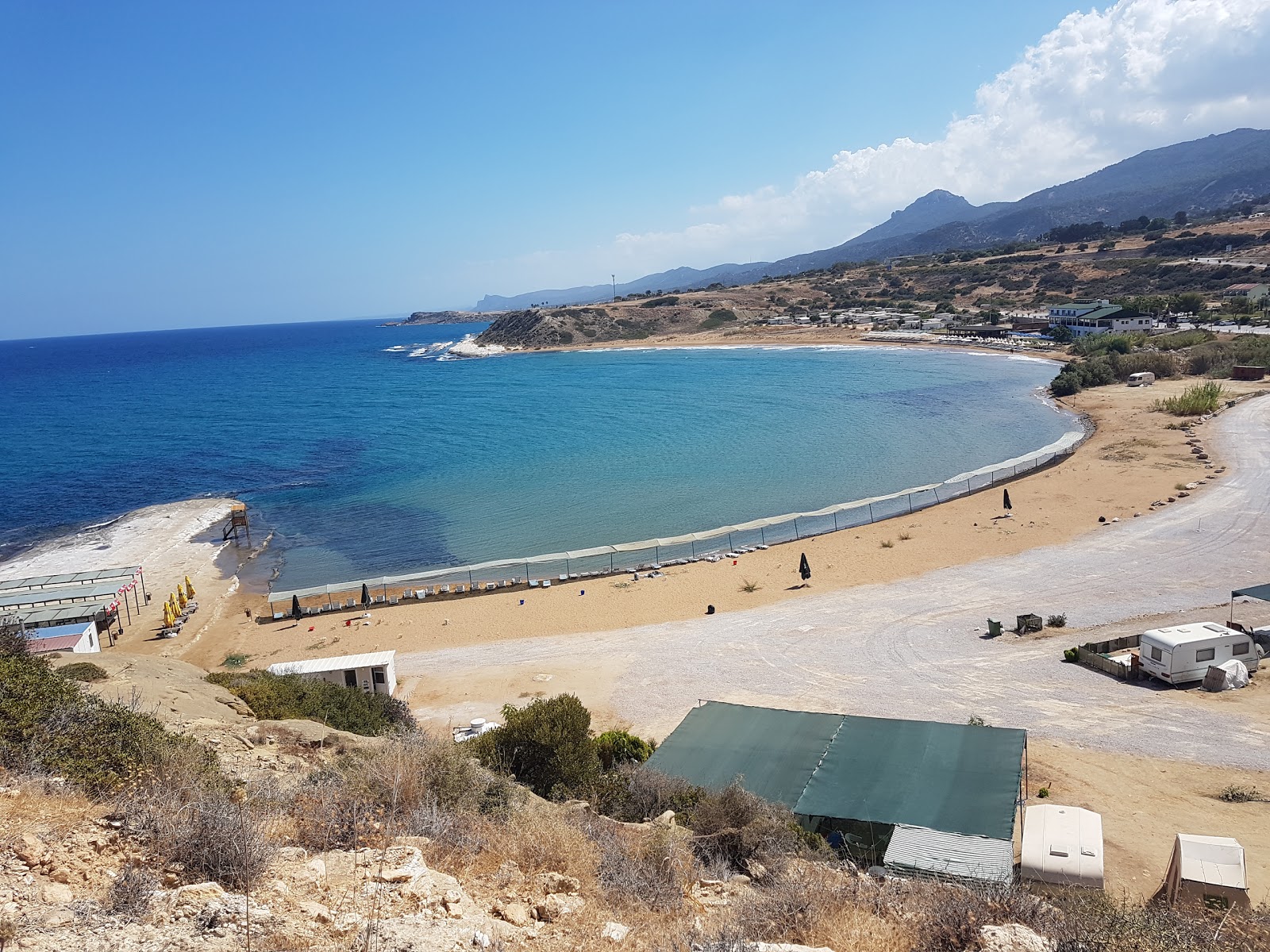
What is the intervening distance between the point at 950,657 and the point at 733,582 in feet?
27.3

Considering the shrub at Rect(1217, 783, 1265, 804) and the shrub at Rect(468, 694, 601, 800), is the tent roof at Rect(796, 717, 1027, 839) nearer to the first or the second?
the shrub at Rect(1217, 783, 1265, 804)

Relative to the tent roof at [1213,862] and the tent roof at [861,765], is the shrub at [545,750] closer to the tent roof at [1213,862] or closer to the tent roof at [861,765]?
the tent roof at [861,765]

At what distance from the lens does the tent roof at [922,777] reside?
9.95 metres

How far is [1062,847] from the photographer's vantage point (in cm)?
909

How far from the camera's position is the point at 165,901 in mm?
5098

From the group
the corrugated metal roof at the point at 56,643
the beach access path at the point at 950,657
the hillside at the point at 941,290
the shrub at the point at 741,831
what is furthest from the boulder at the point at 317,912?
the hillside at the point at 941,290

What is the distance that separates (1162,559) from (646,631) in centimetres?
1543

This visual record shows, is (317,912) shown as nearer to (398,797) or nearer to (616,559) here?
(398,797)

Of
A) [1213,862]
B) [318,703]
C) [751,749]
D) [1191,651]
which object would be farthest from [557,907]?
[1191,651]

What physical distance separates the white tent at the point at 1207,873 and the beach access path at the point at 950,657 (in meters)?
4.82

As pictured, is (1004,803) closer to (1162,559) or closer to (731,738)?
(731,738)

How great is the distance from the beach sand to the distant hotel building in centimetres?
4633

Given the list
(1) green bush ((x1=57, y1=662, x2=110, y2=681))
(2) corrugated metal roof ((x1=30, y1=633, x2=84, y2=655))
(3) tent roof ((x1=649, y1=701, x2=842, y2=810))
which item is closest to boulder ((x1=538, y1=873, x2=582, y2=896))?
(3) tent roof ((x1=649, y1=701, x2=842, y2=810))

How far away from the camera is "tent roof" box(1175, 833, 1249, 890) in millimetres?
8070
